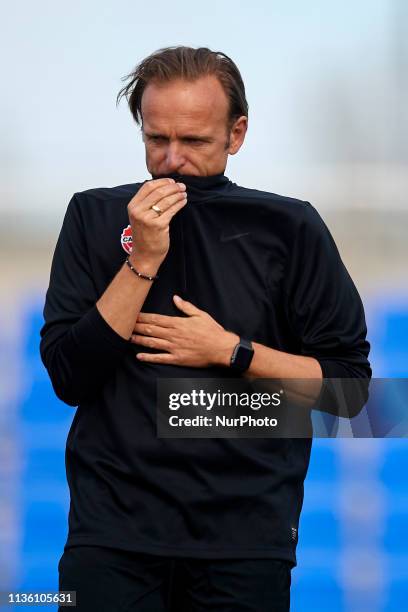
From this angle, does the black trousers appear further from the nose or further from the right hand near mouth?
the nose

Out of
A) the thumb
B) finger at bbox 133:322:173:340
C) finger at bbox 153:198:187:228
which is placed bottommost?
finger at bbox 133:322:173:340

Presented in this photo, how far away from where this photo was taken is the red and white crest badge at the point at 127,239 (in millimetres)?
2537

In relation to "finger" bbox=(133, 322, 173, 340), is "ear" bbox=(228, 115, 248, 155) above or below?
above

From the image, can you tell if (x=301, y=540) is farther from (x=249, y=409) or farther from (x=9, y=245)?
(x=249, y=409)

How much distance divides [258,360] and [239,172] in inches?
64.9

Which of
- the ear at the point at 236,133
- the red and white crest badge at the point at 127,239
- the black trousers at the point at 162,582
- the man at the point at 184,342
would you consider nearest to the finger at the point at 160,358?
the man at the point at 184,342

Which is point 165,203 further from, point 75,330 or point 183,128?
point 75,330

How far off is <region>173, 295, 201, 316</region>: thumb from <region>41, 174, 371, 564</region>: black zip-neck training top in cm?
3

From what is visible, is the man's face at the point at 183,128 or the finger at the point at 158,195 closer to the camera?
the finger at the point at 158,195

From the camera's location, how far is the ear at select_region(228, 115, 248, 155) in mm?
2637

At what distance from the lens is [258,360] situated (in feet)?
8.05

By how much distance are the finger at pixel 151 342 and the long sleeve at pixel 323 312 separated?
287 millimetres

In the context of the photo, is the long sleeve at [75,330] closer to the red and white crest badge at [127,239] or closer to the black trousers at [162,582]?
the red and white crest badge at [127,239]

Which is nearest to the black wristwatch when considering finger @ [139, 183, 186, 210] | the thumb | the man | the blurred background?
the man
